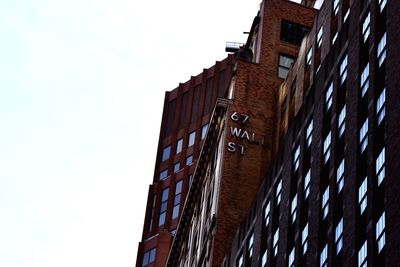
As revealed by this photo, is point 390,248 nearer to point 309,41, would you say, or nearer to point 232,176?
point 309,41

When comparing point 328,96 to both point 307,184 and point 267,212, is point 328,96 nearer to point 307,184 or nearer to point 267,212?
point 307,184

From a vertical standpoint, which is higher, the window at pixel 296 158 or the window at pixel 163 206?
the window at pixel 163 206

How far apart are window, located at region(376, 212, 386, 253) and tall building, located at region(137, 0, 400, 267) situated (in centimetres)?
9

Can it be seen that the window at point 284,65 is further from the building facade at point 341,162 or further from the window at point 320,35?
the window at point 320,35

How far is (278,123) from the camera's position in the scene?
98.8m

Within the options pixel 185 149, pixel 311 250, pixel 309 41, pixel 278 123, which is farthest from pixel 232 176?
pixel 185 149

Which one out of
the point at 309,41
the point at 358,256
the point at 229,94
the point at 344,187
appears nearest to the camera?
the point at 358,256

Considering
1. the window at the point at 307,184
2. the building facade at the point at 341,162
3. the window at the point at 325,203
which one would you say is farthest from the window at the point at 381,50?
the window at the point at 307,184

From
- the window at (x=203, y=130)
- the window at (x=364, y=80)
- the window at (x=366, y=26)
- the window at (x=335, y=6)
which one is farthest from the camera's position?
the window at (x=203, y=130)

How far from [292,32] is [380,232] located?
53336mm

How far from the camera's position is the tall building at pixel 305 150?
58.9 metres

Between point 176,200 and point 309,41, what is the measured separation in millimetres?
60424

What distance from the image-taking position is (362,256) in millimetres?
57375

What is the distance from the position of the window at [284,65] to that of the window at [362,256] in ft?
157
